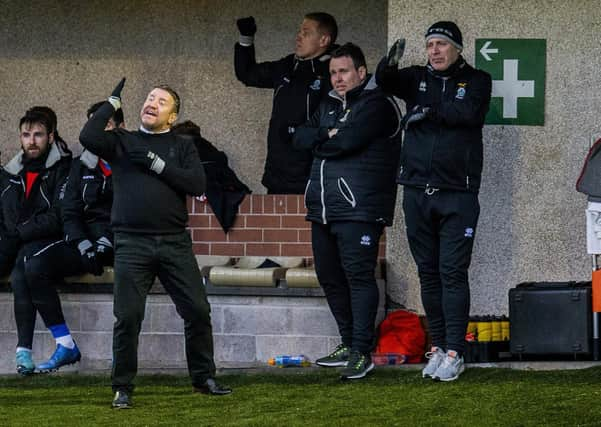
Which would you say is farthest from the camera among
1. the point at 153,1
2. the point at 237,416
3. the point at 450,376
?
the point at 153,1

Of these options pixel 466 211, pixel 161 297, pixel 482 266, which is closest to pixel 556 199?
pixel 482 266

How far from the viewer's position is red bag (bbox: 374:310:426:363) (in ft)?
28.9

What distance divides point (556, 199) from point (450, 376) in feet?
5.89

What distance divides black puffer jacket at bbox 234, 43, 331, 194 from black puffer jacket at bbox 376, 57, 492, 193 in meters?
1.20

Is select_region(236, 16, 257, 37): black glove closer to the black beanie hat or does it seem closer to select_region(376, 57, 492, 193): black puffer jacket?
select_region(376, 57, 492, 193): black puffer jacket

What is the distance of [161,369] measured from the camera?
9102 millimetres

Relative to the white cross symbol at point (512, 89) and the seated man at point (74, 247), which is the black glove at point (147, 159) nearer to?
the seated man at point (74, 247)

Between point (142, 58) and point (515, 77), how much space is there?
10.8 feet

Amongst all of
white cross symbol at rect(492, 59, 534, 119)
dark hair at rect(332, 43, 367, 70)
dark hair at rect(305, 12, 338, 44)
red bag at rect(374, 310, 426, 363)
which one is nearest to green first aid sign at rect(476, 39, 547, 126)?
white cross symbol at rect(492, 59, 534, 119)

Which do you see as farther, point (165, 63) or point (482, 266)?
point (165, 63)

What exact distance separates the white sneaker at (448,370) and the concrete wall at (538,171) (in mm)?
1287

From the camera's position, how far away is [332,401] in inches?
293

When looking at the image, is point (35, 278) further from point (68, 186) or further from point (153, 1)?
point (153, 1)

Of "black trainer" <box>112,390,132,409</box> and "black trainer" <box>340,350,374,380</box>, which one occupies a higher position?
"black trainer" <box>340,350,374,380</box>
